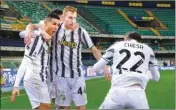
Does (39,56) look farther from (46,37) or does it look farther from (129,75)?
(129,75)

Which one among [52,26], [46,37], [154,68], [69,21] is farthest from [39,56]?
[154,68]

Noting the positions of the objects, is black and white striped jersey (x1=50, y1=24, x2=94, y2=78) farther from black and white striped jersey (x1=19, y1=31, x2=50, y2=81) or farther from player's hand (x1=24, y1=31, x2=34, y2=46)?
player's hand (x1=24, y1=31, x2=34, y2=46)

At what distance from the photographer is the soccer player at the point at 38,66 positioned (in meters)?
5.98

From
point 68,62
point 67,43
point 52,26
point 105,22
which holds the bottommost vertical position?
point 68,62

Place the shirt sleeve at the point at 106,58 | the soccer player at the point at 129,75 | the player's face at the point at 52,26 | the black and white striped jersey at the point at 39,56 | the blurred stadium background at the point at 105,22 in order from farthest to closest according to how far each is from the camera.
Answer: the blurred stadium background at the point at 105,22 < the player's face at the point at 52,26 < the black and white striped jersey at the point at 39,56 < the shirt sleeve at the point at 106,58 < the soccer player at the point at 129,75

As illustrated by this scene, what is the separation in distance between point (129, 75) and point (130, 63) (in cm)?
16

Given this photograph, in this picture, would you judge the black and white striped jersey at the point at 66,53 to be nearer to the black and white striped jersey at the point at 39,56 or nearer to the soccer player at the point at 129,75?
the black and white striped jersey at the point at 39,56

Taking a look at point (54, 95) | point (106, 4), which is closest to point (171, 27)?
point (106, 4)

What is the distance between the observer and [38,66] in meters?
6.01

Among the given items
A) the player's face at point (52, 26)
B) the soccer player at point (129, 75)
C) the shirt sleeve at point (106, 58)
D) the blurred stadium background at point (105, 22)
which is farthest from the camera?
the blurred stadium background at point (105, 22)

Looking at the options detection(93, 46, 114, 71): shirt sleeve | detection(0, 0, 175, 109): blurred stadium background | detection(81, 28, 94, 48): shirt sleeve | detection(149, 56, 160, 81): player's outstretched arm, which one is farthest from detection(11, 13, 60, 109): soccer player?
detection(0, 0, 175, 109): blurred stadium background

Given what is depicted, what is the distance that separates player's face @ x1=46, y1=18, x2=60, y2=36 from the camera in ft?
19.9

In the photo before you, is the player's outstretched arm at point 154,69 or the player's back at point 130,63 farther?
the player's outstretched arm at point 154,69

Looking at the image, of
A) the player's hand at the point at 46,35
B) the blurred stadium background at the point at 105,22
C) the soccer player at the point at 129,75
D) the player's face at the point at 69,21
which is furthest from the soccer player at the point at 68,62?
the blurred stadium background at the point at 105,22
